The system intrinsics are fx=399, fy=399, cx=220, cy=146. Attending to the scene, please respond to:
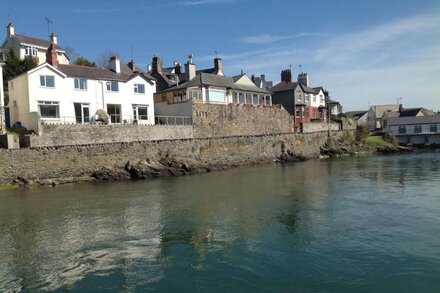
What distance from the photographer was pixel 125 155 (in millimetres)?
39188

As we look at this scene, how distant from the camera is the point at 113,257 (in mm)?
13898

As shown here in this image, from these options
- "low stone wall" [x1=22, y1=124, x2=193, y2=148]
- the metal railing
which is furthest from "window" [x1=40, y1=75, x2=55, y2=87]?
the metal railing

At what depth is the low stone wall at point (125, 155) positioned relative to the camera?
33.0 m

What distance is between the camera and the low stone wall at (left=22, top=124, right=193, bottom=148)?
35.2 m

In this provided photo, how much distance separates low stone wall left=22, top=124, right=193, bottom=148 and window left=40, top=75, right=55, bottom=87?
562 centimetres

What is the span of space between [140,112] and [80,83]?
8223 millimetres

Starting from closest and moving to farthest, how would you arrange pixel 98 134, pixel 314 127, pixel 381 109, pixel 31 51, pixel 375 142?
1. pixel 98 134
2. pixel 31 51
3. pixel 314 127
4. pixel 375 142
5. pixel 381 109

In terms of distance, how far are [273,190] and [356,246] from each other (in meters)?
13.7

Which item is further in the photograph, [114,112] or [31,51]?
[31,51]

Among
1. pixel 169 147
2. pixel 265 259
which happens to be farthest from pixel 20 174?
pixel 265 259

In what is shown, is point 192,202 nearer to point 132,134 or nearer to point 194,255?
point 194,255

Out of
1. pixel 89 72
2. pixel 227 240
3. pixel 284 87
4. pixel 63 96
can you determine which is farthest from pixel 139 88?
pixel 227 240

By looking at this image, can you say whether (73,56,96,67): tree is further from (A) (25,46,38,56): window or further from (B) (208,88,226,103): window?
(B) (208,88,226,103): window

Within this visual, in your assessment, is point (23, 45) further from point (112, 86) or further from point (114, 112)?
point (114, 112)
